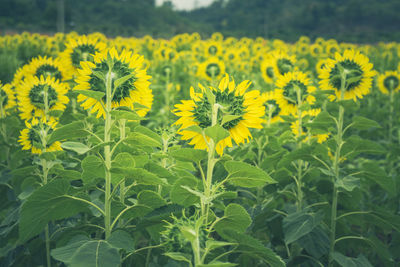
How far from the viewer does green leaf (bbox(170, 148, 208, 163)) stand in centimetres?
Answer: 108

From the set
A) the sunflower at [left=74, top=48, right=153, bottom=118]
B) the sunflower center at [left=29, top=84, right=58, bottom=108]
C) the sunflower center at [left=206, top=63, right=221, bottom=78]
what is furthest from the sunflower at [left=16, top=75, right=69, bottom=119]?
the sunflower center at [left=206, top=63, right=221, bottom=78]

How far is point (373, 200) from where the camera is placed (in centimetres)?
304

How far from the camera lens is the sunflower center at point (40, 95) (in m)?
1.93

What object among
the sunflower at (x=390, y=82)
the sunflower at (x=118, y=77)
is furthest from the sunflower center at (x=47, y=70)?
the sunflower at (x=390, y=82)

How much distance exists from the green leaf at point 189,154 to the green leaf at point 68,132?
0.34 m

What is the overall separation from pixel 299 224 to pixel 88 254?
1.08 m

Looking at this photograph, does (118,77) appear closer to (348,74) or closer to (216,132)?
(216,132)

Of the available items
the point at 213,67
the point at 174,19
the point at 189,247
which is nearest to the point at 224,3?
the point at 174,19

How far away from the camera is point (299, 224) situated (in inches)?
68.6

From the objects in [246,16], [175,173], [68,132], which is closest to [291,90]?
[175,173]

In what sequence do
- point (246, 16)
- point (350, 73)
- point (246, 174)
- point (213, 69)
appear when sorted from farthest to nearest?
point (246, 16) → point (213, 69) → point (350, 73) → point (246, 174)

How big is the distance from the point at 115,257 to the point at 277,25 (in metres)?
39.8

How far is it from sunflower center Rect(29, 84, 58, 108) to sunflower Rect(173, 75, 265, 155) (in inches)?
41.6

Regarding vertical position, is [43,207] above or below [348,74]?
below
